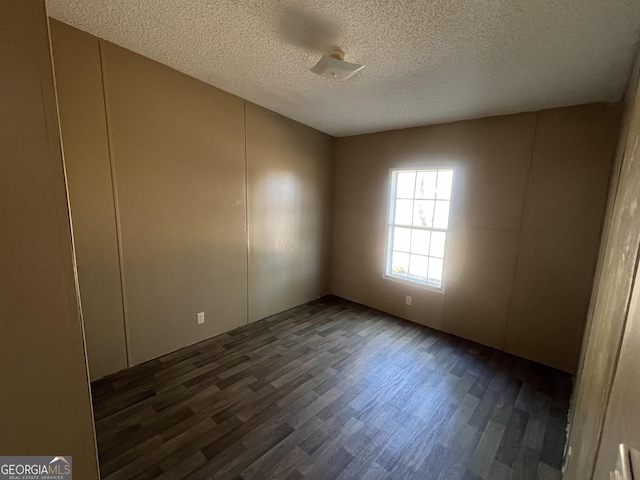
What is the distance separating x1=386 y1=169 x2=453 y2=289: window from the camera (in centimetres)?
330

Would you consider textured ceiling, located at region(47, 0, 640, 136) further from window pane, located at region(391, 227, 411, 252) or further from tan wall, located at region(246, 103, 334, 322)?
window pane, located at region(391, 227, 411, 252)

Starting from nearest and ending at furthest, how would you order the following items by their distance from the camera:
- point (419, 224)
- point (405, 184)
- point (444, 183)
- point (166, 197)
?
1. point (166, 197)
2. point (444, 183)
3. point (419, 224)
4. point (405, 184)

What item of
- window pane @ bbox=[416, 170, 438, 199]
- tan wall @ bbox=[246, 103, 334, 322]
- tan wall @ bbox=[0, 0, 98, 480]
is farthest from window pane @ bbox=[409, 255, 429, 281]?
tan wall @ bbox=[0, 0, 98, 480]

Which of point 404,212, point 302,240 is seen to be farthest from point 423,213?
point 302,240

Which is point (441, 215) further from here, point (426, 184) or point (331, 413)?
point (331, 413)

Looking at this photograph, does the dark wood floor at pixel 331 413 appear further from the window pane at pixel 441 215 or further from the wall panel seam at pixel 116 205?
the window pane at pixel 441 215

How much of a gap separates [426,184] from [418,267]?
1142mm

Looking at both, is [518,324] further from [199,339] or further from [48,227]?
[48,227]

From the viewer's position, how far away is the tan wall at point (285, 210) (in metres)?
3.18

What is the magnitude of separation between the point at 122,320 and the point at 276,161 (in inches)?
93.2

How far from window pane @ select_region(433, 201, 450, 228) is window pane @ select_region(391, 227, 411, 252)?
1.26 ft

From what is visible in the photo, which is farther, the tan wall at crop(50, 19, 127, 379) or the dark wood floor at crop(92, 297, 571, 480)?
the tan wall at crop(50, 19, 127, 379)

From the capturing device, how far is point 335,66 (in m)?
1.75

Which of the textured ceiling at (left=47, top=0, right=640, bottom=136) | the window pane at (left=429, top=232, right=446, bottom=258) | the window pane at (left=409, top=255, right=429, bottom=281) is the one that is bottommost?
the window pane at (left=409, top=255, right=429, bottom=281)
